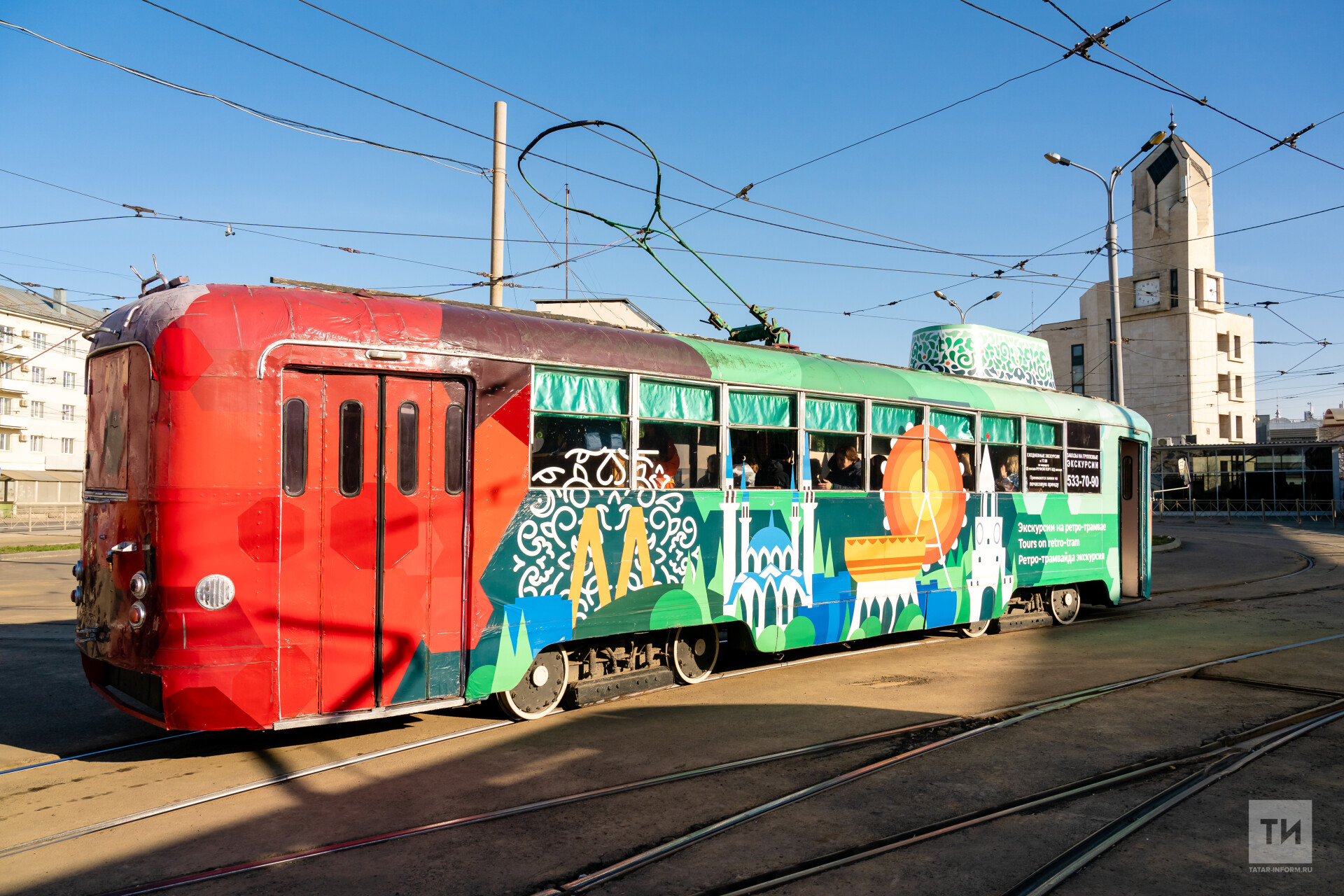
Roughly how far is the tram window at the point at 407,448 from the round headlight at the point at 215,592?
1.27 metres

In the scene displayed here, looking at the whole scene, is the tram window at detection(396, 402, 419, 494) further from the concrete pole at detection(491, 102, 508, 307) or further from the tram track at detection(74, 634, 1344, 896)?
the concrete pole at detection(491, 102, 508, 307)

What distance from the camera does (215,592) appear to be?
19.7 feet

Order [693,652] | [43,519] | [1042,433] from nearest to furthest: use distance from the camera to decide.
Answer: [693,652], [1042,433], [43,519]

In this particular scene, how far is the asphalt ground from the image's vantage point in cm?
444

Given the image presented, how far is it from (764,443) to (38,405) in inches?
2731

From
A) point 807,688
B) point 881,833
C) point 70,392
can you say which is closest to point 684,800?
point 881,833

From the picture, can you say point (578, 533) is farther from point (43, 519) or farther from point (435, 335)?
point (43, 519)

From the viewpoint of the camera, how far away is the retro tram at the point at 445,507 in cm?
609

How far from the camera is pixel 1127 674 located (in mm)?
8914

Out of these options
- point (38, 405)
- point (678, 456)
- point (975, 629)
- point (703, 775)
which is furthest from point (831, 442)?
point (38, 405)

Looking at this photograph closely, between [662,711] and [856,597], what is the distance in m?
2.98

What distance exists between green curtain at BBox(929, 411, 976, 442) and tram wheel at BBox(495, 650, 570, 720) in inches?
218

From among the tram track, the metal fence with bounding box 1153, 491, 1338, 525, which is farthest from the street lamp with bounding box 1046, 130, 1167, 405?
the metal fence with bounding box 1153, 491, 1338, 525

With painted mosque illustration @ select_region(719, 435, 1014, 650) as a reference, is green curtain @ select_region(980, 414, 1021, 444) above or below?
above
